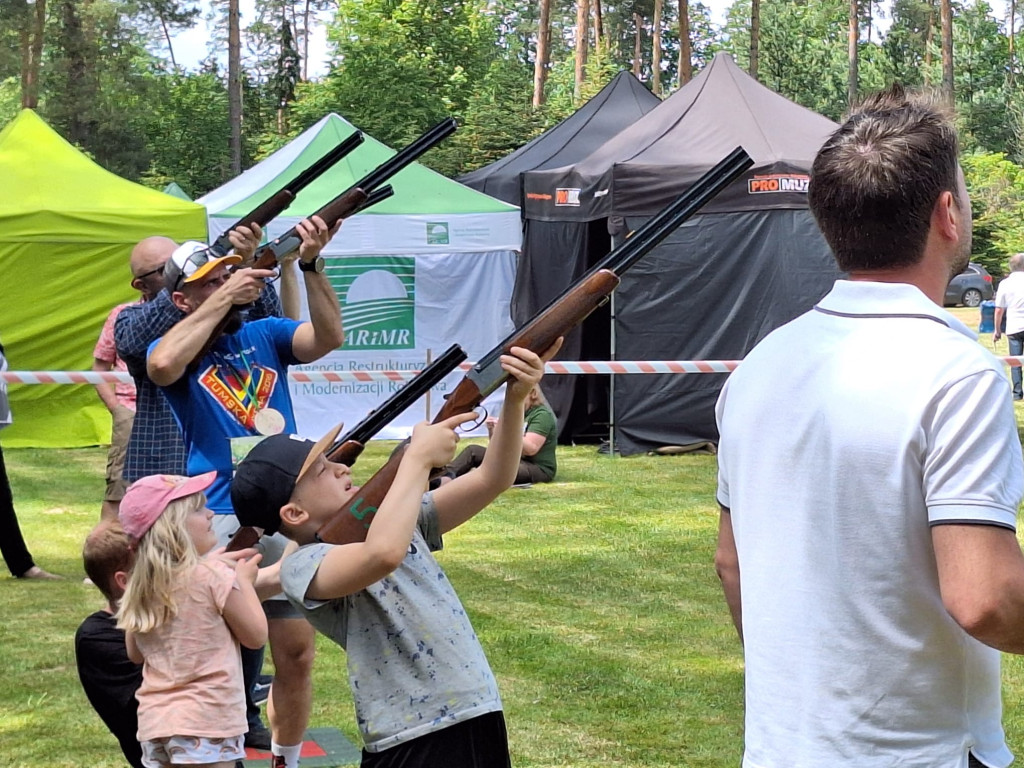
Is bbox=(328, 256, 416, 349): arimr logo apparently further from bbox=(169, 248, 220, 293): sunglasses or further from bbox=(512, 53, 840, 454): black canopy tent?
bbox=(169, 248, 220, 293): sunglasses

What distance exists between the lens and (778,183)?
13375 millimetres

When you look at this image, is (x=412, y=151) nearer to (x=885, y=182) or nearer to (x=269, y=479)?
(x=269, y=479)

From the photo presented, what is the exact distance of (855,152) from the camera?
204 cm

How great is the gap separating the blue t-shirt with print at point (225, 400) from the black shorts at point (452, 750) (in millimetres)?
1529

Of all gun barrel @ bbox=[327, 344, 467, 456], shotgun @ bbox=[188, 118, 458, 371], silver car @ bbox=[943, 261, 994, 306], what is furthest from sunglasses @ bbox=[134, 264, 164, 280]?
silver car @ bbox=[943, 261, 994, 306]

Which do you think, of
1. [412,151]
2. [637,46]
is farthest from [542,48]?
[412,151]

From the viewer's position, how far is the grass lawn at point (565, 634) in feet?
17.8

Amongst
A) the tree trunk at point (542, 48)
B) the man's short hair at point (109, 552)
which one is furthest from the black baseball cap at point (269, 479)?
the tree trunk at point (542, 48)

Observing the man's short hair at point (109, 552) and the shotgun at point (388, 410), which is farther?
the man's short hair at point (109, 552)

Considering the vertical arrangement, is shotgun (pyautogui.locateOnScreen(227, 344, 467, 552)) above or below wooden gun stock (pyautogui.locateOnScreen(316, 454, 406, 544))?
above

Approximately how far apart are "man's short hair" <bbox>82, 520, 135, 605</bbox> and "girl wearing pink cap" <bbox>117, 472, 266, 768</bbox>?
77mm

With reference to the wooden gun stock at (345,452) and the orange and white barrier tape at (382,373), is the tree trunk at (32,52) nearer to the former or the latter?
the orange and white barrier tape at (382,373)

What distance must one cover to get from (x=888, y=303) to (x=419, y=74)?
44045 millimetres

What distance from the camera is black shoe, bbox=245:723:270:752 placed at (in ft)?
17.2
